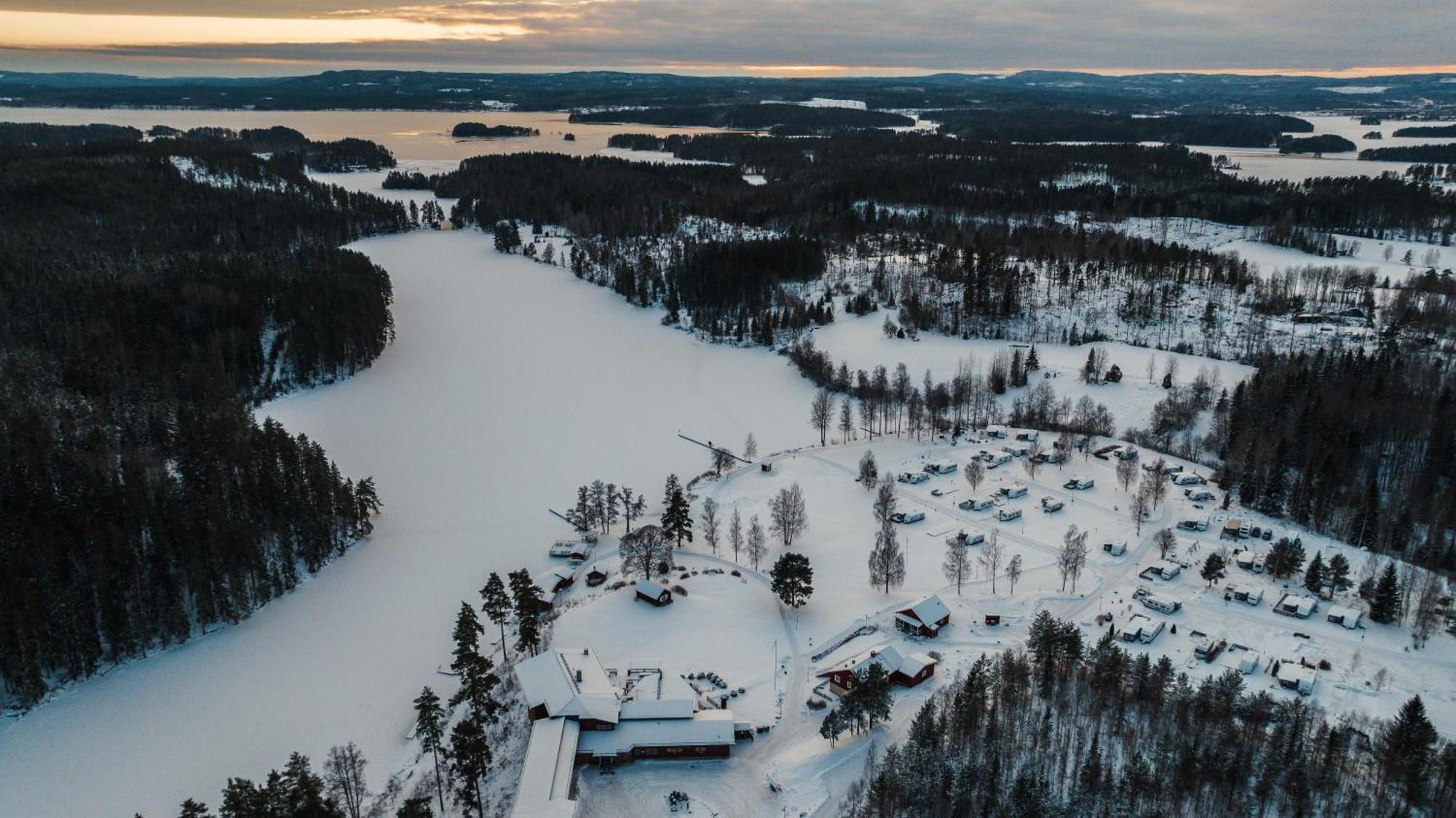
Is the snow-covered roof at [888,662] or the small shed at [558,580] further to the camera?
the small shed at [558,580]

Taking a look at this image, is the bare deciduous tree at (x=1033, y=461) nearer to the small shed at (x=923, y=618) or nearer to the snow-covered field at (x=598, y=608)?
the snow-covered field at (x=598, y=608)

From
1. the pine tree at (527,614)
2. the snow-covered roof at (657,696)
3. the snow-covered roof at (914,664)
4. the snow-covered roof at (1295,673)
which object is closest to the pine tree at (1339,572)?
the snow-covered roof at (1295,673)

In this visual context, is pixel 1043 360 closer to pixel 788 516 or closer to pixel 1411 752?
pixel 788 516

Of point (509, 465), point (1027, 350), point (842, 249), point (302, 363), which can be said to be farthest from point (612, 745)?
point (842, 249)

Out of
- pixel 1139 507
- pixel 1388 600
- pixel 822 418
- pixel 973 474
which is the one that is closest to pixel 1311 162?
pixel 822 418

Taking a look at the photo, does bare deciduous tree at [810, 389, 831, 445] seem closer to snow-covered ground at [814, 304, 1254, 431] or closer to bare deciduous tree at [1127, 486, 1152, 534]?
snow-covered ground at [814, 304, 1254, 431]

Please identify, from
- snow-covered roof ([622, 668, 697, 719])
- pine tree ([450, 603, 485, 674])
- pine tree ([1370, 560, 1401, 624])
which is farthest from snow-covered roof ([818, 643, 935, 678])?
pine tree ([1370, 560, 1401, 624])

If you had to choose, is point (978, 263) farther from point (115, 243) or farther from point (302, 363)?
point (115, 243)
